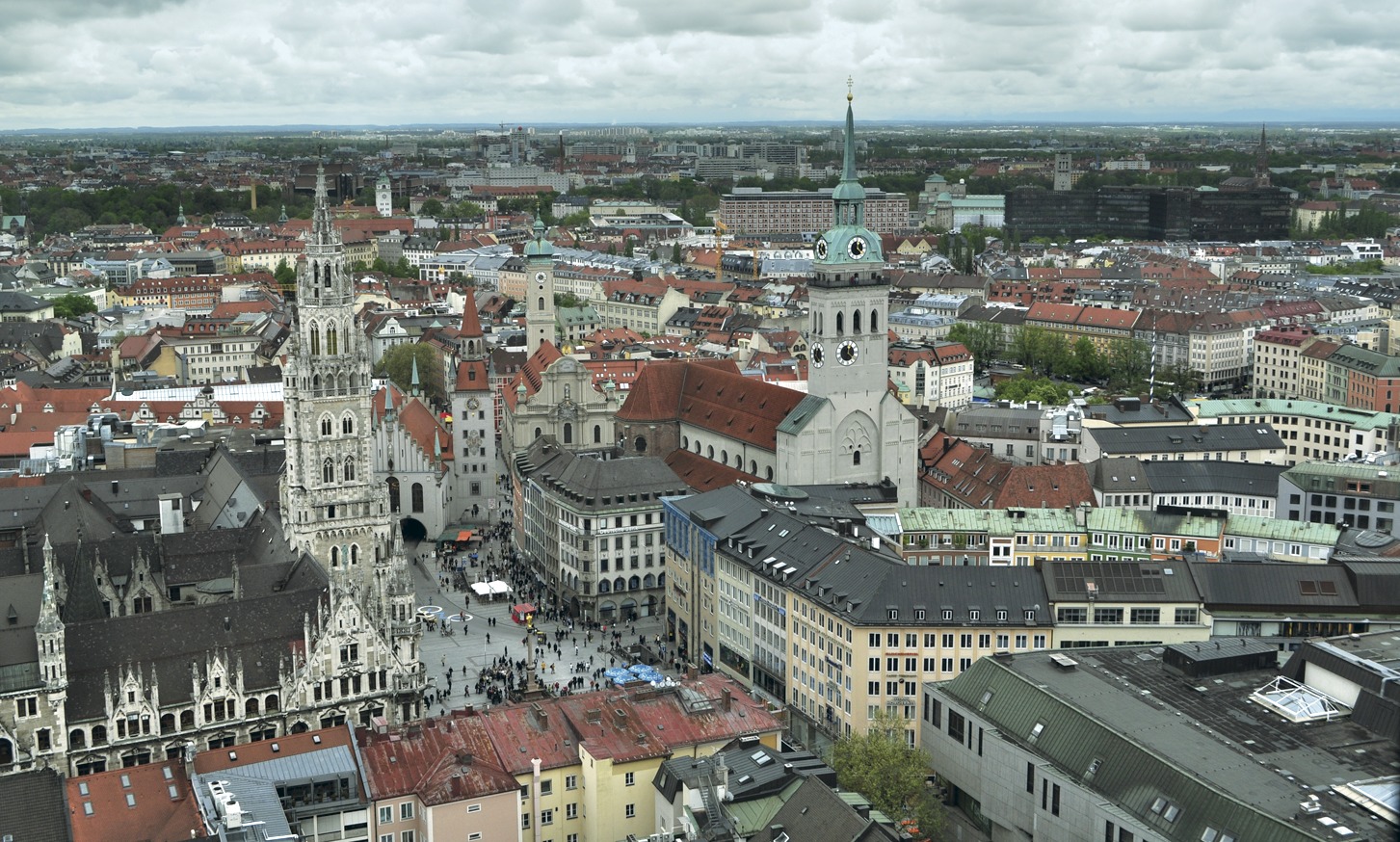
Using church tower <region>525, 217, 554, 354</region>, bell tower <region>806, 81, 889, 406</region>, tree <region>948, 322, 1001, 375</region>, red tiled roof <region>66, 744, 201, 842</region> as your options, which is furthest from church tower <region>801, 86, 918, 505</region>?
tree <region>948, 322, 1001, 375</region>

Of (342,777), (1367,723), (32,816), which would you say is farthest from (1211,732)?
(32,816)

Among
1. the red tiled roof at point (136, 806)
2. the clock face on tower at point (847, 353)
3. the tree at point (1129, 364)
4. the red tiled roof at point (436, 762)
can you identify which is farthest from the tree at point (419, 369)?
the red tiled roof at point (136, 806)

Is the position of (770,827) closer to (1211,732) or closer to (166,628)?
(1211,732)

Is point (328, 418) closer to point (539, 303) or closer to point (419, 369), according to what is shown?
point (539, 303)

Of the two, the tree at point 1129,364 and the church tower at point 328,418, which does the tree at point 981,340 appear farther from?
the church tower at point 328,418

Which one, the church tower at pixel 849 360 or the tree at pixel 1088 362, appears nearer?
the church tower at pixel 849 360
